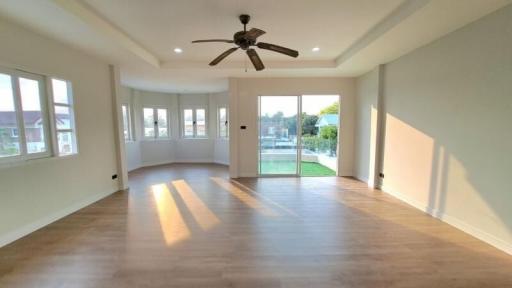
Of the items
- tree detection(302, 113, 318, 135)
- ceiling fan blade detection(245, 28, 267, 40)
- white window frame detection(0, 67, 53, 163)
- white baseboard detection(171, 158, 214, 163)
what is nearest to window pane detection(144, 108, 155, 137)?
white baseboard detection(171, 158, 214, 163)

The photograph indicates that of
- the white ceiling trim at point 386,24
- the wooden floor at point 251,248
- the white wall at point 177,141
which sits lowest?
the wooden floor at point 251,248

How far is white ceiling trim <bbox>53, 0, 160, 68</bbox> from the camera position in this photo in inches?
92.4

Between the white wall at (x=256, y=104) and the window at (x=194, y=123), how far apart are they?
2.87 meters

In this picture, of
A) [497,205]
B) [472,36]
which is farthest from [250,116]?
[497,205]

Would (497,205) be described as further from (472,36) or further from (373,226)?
(472,36)

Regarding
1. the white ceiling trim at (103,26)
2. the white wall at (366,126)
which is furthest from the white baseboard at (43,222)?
the white wall at (366,126)

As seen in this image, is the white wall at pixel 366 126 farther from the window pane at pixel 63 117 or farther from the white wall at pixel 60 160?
the window pane at pixel 63 117

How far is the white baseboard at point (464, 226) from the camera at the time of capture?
94.0 inches

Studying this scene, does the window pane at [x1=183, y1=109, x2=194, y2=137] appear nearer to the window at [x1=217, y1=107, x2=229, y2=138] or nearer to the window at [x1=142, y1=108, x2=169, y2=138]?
the window at [x1=142, y1=108, x2=169, y2=138]

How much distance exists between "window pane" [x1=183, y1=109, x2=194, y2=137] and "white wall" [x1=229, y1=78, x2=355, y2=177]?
3.10 meters

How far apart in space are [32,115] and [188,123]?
5208mm

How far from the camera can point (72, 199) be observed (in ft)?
11.5

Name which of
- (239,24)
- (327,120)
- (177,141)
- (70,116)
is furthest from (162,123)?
(239,24)

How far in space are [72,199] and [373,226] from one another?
4.45m
